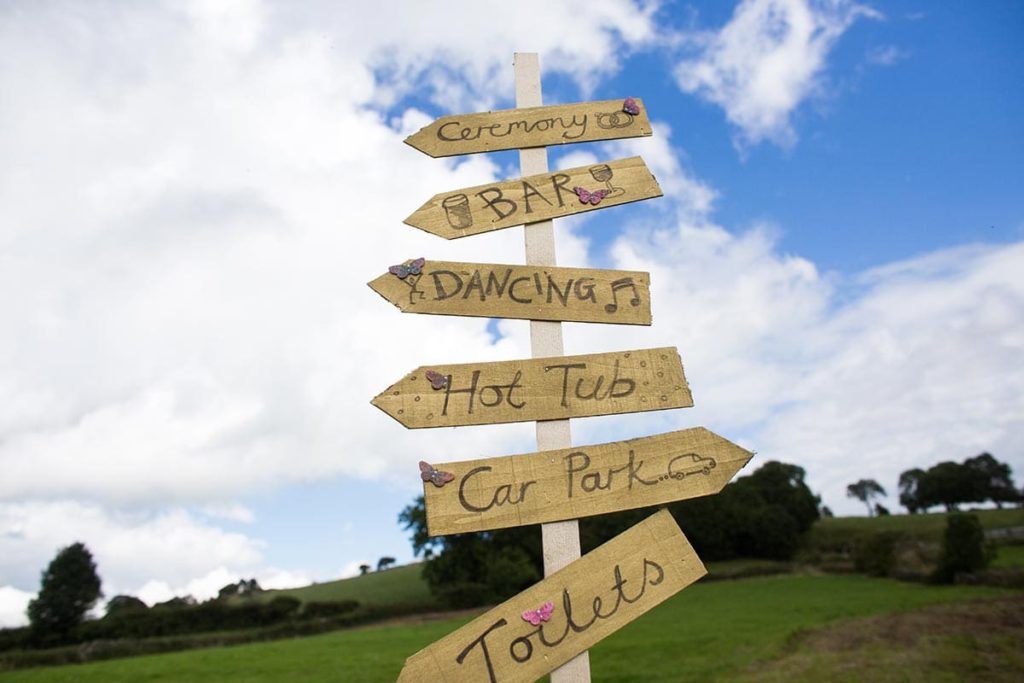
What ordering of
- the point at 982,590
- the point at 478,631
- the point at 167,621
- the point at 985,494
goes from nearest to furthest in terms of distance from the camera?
the point at 478,631 < the point at 982,590 < the point at 167,621 < the point at 985,494

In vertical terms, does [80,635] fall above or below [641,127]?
below

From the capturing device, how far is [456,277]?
365 cm

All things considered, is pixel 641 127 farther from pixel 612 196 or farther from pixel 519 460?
pixel 519 460

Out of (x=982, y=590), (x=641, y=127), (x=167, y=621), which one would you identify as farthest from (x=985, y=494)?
(x=641, y=127)

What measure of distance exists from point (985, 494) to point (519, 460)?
98.4m

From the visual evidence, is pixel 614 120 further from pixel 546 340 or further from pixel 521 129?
pixel 546 340

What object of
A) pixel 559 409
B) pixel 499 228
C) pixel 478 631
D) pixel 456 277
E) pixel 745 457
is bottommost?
pixel 478 631

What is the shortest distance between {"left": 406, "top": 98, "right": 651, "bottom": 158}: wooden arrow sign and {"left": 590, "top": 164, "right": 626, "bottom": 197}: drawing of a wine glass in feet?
0.73

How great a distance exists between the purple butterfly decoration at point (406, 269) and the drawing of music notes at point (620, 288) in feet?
3.43

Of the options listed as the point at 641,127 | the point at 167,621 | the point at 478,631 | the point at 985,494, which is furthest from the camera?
the point at 985,494

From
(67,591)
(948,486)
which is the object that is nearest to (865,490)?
(948,486)

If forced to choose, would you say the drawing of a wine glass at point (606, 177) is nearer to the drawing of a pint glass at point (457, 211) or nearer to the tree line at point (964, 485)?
the drawing of a pint glass at point (457, 211)

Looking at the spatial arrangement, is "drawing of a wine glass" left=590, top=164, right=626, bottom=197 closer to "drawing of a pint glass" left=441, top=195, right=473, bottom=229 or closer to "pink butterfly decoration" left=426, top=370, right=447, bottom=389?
"drawing of a pint glass" left=441, top=195, right=473, bottom=229

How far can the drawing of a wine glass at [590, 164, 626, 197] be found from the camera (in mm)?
4000
